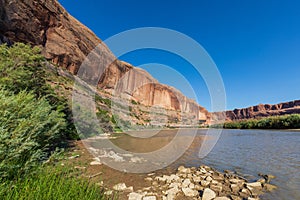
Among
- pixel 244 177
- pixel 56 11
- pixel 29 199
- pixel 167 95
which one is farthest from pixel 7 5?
pixel 167 95

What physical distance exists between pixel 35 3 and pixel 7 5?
8.04 m

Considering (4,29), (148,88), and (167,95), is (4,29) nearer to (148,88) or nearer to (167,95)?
(148,88)

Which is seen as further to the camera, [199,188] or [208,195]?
[199,188]

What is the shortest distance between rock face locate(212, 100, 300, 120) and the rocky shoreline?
135 meters

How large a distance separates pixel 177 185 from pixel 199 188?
2.09 feet

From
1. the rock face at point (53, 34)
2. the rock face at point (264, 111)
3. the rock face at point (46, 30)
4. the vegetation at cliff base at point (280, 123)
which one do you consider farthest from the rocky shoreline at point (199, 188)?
the rock face at point (264, 111)

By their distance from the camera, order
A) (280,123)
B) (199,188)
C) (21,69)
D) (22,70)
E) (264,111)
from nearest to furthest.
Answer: (199,188)
(22,70)
(21,69)
(280,123)
(264,111)

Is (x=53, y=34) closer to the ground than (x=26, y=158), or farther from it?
farther from it

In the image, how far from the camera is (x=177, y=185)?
4309 millimetres

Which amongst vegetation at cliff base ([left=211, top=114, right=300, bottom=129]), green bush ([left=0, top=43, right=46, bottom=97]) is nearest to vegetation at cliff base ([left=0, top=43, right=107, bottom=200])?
green bush ([left=0, top=43, right=46, bottom=97])

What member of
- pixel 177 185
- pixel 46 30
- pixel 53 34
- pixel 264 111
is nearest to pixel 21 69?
pixel 177 185

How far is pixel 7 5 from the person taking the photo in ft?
73.5

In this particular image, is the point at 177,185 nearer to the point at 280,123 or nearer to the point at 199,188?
the point at 199,188

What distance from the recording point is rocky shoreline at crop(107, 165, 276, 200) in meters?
3.73
